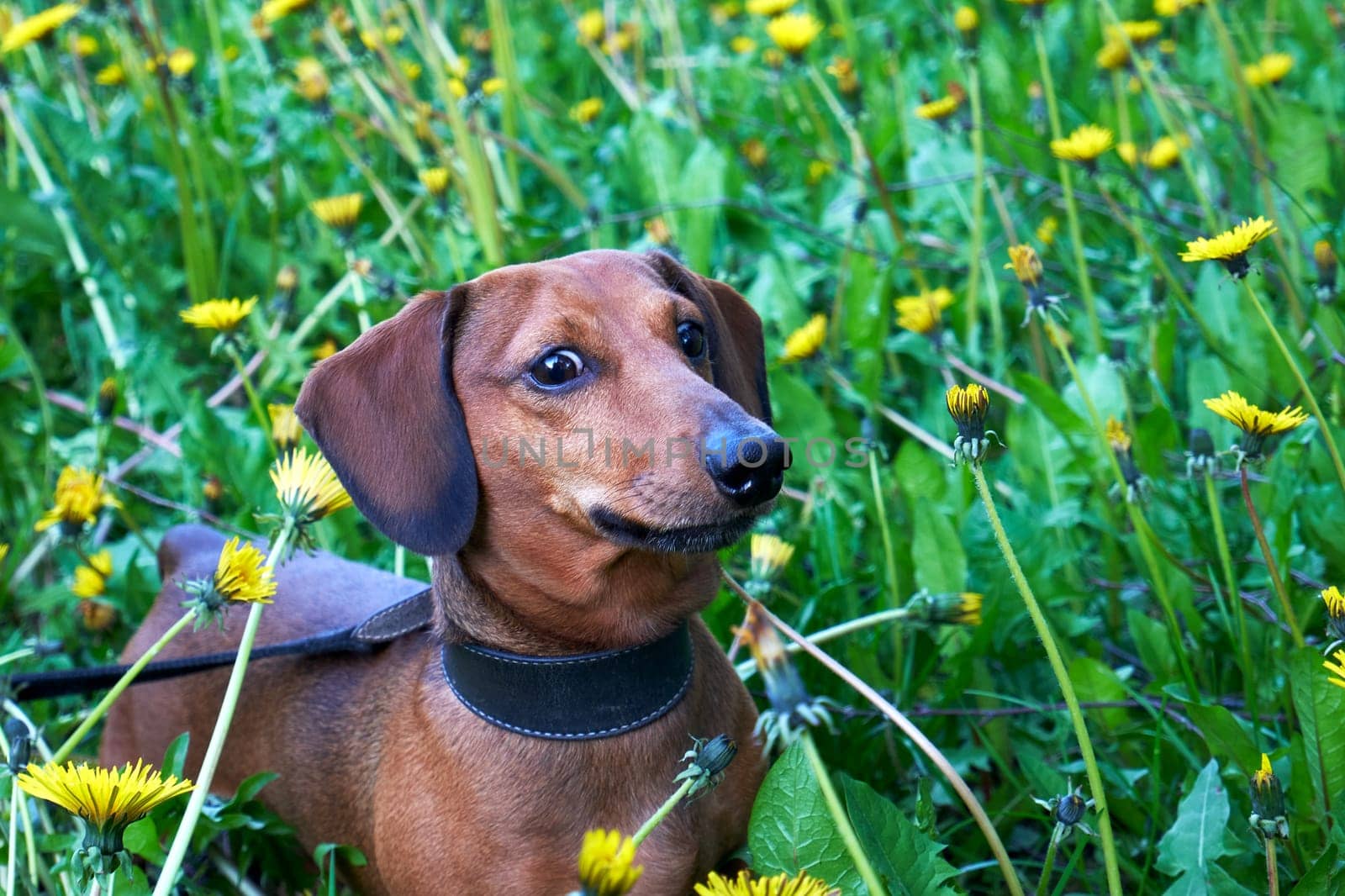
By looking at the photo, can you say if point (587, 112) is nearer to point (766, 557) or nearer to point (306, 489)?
point (766, 557)

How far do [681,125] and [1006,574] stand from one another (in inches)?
117

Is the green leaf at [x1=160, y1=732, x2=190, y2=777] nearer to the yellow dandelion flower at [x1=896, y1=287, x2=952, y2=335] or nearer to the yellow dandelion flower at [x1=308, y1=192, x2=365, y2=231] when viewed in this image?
the yellow dandelion flower at [x1=308, y1=192, x2=365, y2=231]

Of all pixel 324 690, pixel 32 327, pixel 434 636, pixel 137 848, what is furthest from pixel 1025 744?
pixel 32 327

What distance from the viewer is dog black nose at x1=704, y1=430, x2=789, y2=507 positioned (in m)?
1.95

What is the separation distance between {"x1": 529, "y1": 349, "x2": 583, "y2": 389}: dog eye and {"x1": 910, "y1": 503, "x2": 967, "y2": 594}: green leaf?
0.94 metres

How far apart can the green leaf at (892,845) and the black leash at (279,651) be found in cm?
95

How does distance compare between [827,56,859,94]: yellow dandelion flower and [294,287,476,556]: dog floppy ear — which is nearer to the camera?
[294,287,476,556]: dog floppy ear

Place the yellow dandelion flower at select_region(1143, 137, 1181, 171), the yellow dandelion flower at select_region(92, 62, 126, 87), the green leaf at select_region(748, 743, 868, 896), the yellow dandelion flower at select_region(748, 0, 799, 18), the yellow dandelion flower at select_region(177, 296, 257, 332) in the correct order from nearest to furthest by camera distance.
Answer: the green leaf at select_region(748, 743, 868, 896)
the yellow dandelion flower at select_region(177, 296, 257, 332)
the yellow dandelion flower at select_region(1143, 137, 1181, 171)
the yellow dandelion flower at select_region(748, 0, 799, 18)
the yellow dandelion flower at select_region(92, 62, 126, 87)

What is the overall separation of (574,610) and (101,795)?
2.66 ft

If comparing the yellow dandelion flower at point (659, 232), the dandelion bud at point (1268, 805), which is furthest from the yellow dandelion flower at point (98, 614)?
the dandelion bud at point (1268, 805)

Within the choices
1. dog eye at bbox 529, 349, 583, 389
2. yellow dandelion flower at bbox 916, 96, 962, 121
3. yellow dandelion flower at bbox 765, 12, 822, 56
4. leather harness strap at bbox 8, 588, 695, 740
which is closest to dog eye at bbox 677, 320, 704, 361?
dog eye at bbox 529, 349, 583, 389

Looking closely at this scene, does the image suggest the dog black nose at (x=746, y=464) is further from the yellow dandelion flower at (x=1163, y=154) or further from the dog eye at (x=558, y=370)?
the yellow dandelion flower at (x=1163, y=154)

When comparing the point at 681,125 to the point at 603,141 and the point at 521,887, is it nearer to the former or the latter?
the point at 603,141

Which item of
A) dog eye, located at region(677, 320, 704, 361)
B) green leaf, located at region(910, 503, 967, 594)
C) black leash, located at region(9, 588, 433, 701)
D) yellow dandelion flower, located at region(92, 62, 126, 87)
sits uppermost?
dog eye, located at region(677, 320, 704, 361)
